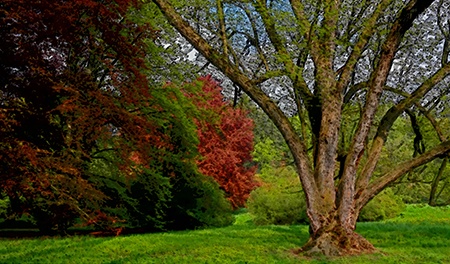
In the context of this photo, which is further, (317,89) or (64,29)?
(317,89)

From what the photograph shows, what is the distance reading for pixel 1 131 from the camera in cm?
591

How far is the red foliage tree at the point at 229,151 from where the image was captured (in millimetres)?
23375

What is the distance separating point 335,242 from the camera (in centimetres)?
833

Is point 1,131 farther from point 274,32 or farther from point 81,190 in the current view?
point 274,32

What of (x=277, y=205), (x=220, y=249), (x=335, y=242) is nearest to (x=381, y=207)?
(x=277, y=205)

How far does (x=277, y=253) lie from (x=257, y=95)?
2.91 metres

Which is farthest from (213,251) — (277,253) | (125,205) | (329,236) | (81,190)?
(125,205)

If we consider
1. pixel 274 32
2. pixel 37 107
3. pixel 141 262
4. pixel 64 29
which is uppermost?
pixel 274 32

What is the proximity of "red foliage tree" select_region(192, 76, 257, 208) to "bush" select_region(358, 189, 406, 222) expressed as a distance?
6522 millimetres

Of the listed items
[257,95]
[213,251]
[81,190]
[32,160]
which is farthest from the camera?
[257,95]

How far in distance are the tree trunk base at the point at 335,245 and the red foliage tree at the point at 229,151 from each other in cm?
1402

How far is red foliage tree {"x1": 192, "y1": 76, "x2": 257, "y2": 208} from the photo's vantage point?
2338 cm

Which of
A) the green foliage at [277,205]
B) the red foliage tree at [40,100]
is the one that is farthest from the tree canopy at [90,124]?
A: the green foliage at [277,205]

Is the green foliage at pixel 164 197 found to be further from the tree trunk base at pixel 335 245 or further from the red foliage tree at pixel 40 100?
the tree trunk base at pixel 335 245
